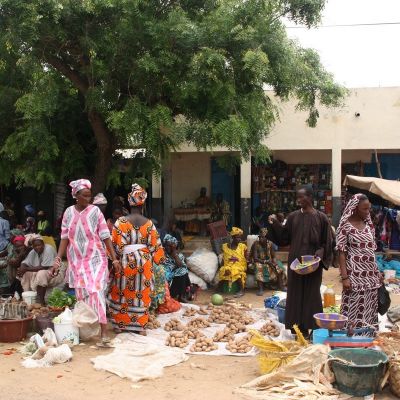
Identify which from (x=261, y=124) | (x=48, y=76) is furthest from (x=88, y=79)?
(x=261, y=124)

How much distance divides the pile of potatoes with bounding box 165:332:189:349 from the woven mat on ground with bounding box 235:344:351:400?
1.46 meters

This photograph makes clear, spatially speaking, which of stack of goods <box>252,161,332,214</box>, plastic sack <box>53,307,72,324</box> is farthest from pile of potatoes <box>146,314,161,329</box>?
stack of goods <box>252,161,332,214</box>

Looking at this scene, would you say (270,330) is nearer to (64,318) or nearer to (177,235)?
(64,318)

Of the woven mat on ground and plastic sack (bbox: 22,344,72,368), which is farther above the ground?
the woven mat on ground

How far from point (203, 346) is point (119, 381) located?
1249mm

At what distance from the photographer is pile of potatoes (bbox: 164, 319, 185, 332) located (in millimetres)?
6730

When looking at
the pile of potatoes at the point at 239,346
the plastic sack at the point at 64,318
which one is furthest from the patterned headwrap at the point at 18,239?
the pile of potatoes at the point at 239,346

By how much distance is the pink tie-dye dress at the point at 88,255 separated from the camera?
602 cm

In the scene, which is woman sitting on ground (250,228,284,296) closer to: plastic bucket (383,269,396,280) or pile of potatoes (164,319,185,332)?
plastic bucket (383,269,396,280)

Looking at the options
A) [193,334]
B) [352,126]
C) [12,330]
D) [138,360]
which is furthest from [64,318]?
[352,126]

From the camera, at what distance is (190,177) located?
1467 cm

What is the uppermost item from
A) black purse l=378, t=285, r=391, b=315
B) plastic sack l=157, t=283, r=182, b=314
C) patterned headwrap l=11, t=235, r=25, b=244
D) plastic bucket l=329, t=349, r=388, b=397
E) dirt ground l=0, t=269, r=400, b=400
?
patterned headwrap l=11, t=235, r=25, b=244

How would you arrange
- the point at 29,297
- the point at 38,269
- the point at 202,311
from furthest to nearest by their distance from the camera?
the point at 202,311, the point at 38,269, the point at 29,297

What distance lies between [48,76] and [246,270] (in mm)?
4610
